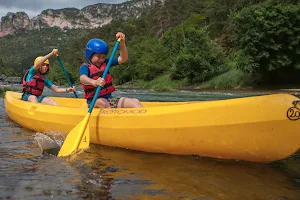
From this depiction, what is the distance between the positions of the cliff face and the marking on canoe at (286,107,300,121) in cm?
16386

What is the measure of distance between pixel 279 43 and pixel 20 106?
62.8ft

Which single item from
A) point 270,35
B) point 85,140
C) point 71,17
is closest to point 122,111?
point 85,140

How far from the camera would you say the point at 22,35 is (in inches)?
5950

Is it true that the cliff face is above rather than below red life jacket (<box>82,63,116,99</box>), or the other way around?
above

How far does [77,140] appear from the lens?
376 centimetres

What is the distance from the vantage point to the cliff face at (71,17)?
556 ft

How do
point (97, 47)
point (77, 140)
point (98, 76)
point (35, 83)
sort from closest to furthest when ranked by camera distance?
point (77, 140)
point (97, 47)
point (98, 76)
point (35, 83)

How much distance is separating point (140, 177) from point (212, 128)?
0.87 meters

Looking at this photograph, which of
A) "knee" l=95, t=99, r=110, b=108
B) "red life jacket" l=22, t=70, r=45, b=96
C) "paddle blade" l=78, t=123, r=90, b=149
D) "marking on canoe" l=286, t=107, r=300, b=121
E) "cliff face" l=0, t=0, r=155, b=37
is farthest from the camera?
"cliff face" l=0, t=0, r=155, b=37

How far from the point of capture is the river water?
2416 millimetres

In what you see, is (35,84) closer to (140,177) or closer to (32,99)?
(32,99)

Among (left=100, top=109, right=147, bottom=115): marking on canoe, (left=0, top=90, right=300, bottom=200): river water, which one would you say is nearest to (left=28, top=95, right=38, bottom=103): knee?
(left=0, top=90, right=300, bottom=200): river water

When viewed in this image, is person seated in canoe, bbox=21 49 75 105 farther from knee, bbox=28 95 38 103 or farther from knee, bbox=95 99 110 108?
knee, bbox=95 99 110 108

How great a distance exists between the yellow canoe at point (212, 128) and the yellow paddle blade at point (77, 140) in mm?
258
